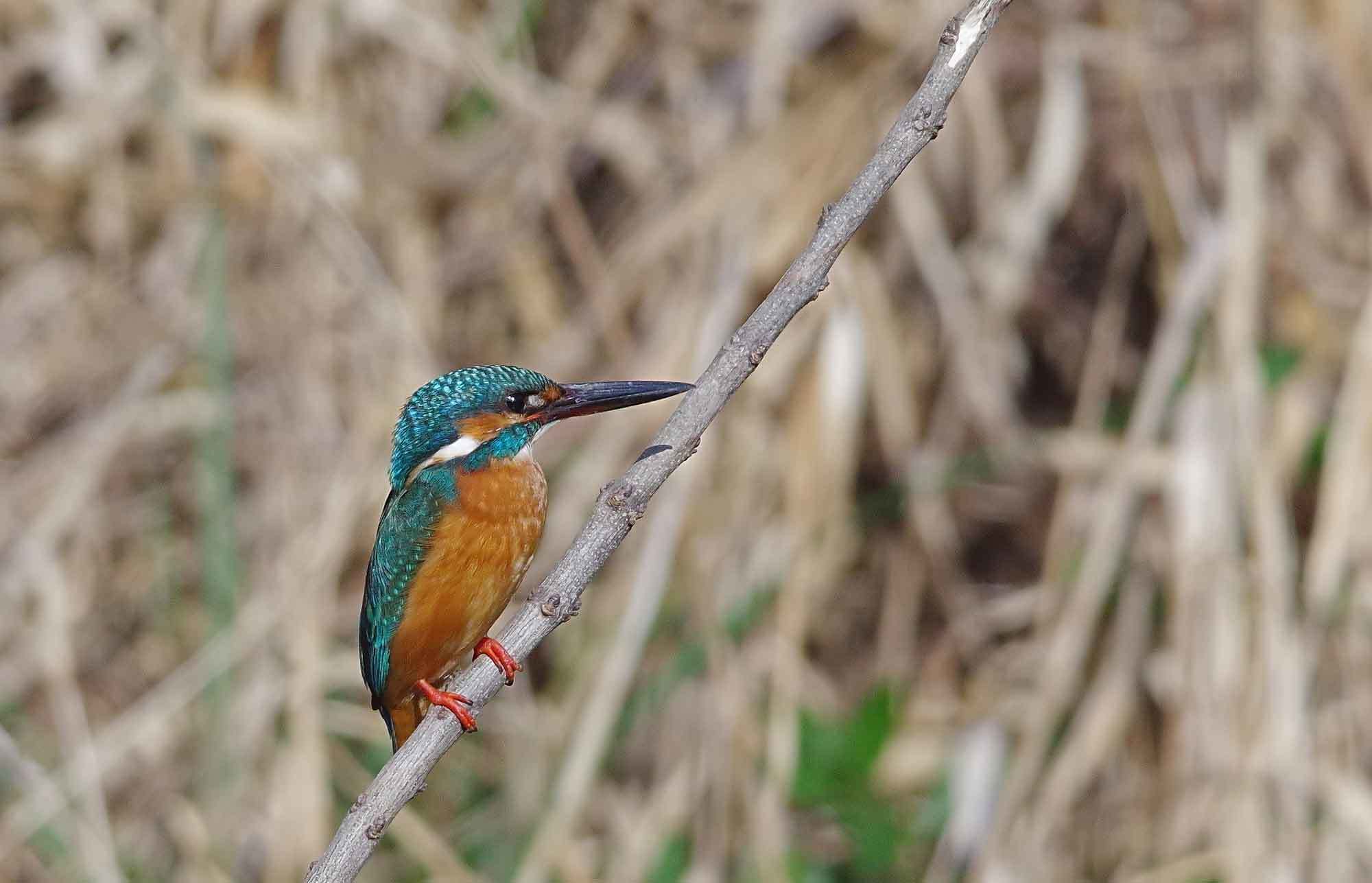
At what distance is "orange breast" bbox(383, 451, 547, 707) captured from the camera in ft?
7.59

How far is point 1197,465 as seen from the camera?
3217 millimetres

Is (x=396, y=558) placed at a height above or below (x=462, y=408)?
below

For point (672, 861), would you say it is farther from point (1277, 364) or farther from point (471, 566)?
point (1277, 364)

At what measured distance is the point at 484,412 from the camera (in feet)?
7.91

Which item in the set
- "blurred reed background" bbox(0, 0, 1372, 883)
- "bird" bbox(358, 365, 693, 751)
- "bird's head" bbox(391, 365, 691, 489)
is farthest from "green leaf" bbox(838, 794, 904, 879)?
"bird's head" bbox(391, 365, 691, 489)

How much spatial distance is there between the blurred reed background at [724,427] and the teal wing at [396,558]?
768 millimetres

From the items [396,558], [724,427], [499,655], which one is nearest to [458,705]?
[499,655]

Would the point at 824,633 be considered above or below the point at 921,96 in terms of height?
below

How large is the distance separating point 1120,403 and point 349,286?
1.88 m

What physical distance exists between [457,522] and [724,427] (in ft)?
3.88

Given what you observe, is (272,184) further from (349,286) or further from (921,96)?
(921,96)

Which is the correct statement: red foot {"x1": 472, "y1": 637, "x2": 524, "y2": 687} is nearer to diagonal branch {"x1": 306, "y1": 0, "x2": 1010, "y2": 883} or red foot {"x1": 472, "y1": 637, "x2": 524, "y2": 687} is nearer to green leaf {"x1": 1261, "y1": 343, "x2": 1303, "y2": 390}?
diagonal branch {"x1": 306, "y1": 0, "x2": 1010, "y2": 883}

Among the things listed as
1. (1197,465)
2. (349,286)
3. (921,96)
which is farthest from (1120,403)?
(921,96)

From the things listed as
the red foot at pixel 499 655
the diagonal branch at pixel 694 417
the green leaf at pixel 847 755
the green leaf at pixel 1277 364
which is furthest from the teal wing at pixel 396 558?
the green leaf at pixel 1277 364
